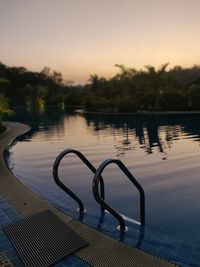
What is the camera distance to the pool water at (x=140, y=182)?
5.39 metres

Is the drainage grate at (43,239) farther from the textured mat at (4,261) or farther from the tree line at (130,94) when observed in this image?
the tree line at (130,94)

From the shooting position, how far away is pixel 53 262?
4375 mm

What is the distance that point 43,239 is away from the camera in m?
5.12

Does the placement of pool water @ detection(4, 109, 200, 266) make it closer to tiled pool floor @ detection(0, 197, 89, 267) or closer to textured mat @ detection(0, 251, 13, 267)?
tiled pool floor @ detection(0, 197, 89, 267)

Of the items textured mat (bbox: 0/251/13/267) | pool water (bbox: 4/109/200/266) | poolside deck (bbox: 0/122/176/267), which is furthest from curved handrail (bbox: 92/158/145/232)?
textured mat (bbox: 0/251/13/267)

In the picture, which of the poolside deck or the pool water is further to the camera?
the pool water

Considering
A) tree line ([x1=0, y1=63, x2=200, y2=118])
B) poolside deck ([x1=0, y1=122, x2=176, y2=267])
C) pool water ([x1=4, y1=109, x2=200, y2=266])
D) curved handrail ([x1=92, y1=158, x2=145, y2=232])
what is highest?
tree line ([x1=0, y1=63, x2=200, y2=118])

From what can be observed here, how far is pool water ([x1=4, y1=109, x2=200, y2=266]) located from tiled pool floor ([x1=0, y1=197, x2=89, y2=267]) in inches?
44.6

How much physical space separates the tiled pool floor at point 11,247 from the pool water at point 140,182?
44.6 inches

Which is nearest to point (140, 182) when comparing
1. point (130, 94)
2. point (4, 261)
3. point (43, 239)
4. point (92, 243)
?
point (92, 243)

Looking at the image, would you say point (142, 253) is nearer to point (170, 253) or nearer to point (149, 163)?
point (170, 253)

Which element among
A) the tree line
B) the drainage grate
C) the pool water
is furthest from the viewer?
the tree line

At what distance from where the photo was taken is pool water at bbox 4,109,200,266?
5.39 m

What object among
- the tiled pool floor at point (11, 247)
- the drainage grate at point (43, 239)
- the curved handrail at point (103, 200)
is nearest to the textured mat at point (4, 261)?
the tiled pool floor at point (11, 247)
